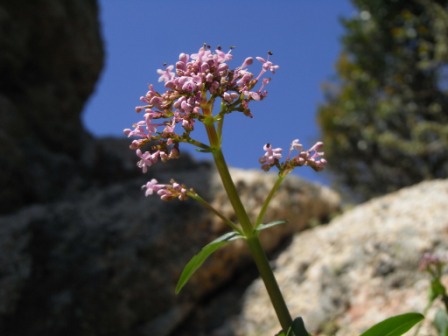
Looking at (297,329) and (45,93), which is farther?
(45,93)

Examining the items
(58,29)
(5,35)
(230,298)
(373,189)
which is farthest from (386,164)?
(230,298)

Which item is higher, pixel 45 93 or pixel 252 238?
pixel 45 93

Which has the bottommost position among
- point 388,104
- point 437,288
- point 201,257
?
point 437,288

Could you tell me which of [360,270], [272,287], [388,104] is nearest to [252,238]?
[272,287]

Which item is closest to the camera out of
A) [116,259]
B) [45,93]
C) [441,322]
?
[441,322]

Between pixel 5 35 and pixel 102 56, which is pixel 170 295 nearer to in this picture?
pixel 5 35

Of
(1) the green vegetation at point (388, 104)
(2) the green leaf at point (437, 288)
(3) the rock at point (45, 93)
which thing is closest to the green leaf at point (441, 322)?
(2) the green leaf at point (437, 288)

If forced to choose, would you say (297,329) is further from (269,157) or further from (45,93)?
(45,93)
